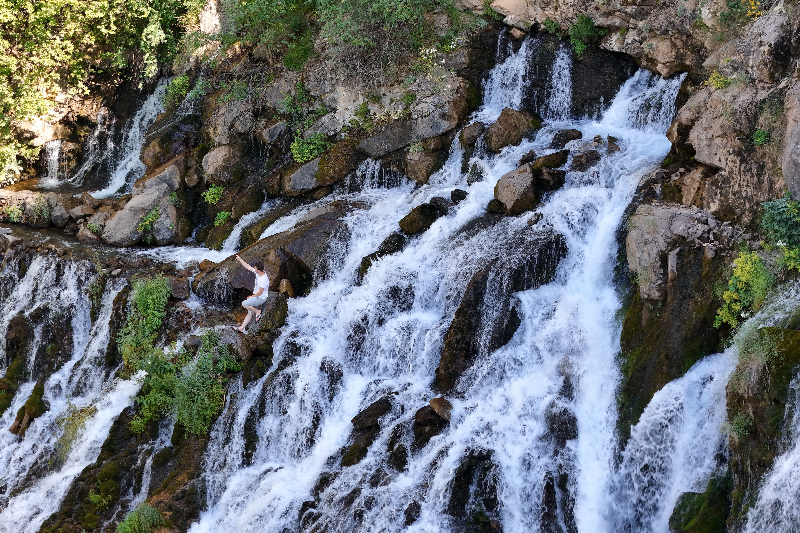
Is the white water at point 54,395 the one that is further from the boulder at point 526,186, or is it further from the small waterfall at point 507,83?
the small waterfall at point 507,83

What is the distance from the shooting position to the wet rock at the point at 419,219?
13383mm

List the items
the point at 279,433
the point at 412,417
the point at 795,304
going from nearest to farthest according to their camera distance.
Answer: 1. the point at 795,304
2. the point at 412,417
3. the point at 279,433

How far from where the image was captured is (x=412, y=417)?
10.0 meters

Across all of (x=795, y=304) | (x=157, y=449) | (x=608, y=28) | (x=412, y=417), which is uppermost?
(x=608, y=28)

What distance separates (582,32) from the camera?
635 inches

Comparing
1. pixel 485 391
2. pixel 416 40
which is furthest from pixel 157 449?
pixel 416 40

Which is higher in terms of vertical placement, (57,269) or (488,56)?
(488,56)

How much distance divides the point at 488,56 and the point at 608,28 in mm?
2915

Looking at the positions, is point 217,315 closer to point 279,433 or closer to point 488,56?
point 279,433

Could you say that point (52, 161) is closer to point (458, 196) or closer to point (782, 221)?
point (458, 196)

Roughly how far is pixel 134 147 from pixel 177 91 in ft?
7.21

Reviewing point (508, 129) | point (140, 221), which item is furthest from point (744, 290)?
point (140, 221)

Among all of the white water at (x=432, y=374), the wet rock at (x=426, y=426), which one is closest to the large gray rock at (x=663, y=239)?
the white water at (x=432, y=374)

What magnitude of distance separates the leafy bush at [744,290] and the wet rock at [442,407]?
378cm
